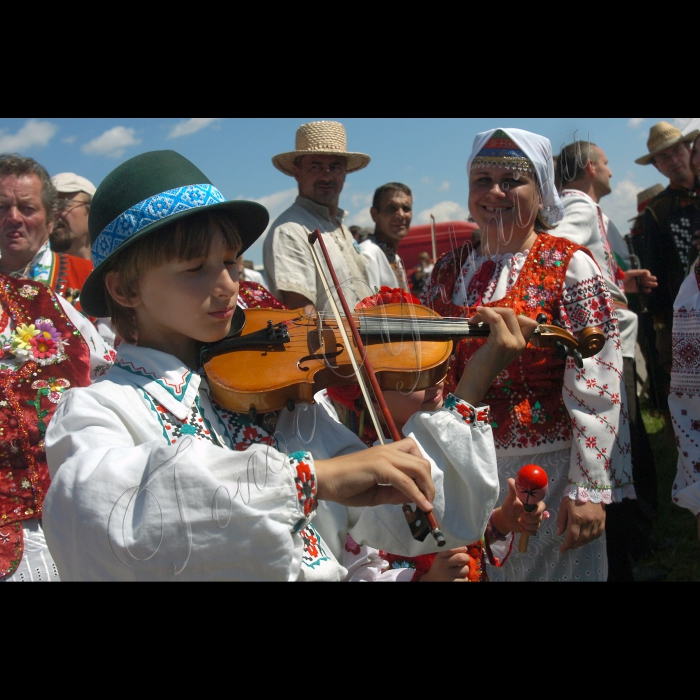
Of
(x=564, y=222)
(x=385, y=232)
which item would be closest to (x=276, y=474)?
(x=564, y=222)

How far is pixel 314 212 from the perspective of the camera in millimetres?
4180

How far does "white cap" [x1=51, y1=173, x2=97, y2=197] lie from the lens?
4.34m

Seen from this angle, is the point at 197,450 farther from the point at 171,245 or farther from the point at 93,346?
the point at 93,346

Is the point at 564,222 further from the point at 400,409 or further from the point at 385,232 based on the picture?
the point at 385,232

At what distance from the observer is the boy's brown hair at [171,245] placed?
157 centimetres

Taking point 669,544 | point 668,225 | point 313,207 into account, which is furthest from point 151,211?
point 668,225

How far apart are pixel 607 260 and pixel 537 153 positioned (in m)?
1.49

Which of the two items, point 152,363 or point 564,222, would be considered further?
point 564,222

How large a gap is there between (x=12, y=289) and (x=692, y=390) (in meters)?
2.40

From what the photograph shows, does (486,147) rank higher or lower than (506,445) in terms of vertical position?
higher

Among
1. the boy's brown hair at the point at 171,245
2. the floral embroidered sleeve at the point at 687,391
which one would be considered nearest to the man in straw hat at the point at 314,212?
the floral embroidered sleeve at the point at 687,391

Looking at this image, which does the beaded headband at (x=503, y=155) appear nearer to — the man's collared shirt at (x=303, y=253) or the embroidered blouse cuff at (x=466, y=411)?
the man's collared shirt at (x=303, y=253)

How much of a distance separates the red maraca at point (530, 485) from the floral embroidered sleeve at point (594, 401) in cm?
49

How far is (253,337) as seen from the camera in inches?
72.0
